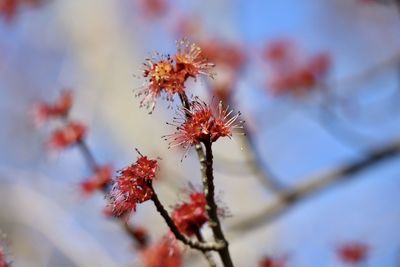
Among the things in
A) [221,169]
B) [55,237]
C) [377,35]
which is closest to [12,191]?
[55,237]

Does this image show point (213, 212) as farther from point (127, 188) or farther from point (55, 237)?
point (55, 237)

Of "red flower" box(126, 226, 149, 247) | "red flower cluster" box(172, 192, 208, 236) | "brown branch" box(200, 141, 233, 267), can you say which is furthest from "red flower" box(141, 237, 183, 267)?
"brown branch" box(200, 141, 233, 267)

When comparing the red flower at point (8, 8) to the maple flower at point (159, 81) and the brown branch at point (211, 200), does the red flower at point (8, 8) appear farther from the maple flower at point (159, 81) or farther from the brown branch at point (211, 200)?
the brown branch at point (211, 200)

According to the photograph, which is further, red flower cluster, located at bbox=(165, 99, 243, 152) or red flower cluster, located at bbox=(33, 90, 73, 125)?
red flower cluster, located at bbox=(33, 90, 73, 125)

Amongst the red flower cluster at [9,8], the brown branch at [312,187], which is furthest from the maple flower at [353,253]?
the red flower cluster at [9,8]

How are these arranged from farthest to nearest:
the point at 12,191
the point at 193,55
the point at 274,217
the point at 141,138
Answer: the point at 141,138 < the point at 12,191 < the point at 274,217 < the point at 193,55

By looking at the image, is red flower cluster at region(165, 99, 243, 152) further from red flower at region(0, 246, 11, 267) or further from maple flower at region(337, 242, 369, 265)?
maple flower at region(337, 242, 369, 265)
